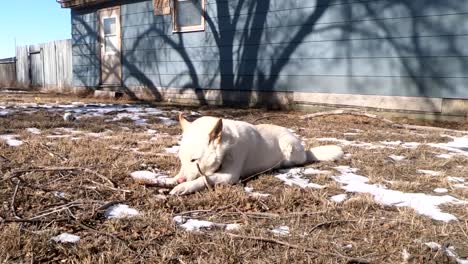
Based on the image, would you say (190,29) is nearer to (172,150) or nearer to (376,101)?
(376,101)

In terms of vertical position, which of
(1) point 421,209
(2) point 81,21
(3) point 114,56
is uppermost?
(2) point 81,21

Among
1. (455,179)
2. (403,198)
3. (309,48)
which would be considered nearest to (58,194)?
(403,198)

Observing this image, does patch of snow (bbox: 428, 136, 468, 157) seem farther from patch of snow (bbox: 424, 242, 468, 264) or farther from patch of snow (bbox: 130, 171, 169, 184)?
patch of snow (bbox: 130, 171, 169, 184)

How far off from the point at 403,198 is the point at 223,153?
1.34 meters

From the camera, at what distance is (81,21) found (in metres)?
14.6

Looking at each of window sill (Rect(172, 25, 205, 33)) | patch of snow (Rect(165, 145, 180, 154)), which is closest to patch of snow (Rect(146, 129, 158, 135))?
patch of snow (Rect(165, 145, 180, 154))

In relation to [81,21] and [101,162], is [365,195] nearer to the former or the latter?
[101,162]

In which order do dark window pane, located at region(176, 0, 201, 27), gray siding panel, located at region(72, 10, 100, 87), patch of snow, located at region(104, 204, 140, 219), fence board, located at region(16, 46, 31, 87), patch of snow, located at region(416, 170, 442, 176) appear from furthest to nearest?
fence board, located at region(16, 46, 31, 87) < gray siding panel, located at region(72, 10, 100, 87) < dark window pane, located at region(176, 0, 201, 27) < patch of snow, located at region(416, 170, 442, 176) < patch of snow, located at region(104, 204, 140, 219)

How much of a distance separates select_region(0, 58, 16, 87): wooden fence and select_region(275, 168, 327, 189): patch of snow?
1918 centimetres

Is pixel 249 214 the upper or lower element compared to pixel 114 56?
lower

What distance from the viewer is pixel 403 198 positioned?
3.20m

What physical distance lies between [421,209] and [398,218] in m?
0.32

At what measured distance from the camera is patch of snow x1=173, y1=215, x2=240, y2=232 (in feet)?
8.33

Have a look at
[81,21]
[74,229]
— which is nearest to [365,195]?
[74,229]
